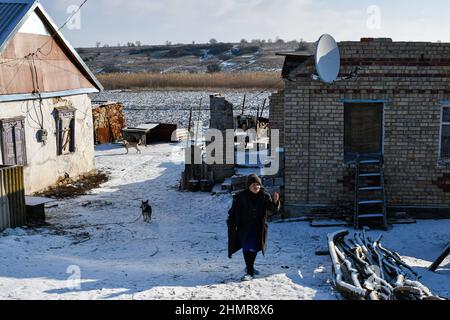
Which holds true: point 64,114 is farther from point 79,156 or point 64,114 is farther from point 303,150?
point 303,150

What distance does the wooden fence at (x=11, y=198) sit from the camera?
32.0 ft

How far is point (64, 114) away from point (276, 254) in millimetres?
9731

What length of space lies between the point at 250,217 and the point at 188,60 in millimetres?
85846

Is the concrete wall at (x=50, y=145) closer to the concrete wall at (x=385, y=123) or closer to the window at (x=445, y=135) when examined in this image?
the concrete wall at (x=385, y=123)

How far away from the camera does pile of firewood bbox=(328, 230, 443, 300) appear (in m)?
6.12

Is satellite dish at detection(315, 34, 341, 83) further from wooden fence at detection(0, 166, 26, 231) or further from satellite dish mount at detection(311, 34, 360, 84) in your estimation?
wooden fence at detection(0, 166, 26, 231)

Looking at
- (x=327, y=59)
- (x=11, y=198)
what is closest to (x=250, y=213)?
(x=327, y=59)

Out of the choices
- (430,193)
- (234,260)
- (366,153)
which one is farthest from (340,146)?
(234,260)

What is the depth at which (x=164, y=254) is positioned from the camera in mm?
8992

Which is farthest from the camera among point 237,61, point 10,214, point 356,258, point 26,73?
point 237,61

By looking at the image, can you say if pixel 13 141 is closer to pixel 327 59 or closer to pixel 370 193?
pixel 327 59

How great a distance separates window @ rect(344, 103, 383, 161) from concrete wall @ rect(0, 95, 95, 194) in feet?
27.7

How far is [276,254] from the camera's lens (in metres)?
8.77

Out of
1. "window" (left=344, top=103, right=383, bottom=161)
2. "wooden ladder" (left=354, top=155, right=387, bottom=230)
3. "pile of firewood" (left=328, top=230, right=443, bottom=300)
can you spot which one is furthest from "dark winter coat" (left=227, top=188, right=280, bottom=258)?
"window" (left=344, top=103, right=383, bottom=161)
